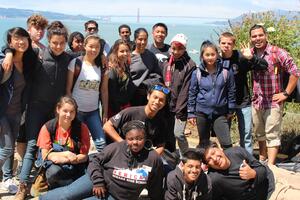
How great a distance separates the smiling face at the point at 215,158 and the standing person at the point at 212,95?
0.85 meters

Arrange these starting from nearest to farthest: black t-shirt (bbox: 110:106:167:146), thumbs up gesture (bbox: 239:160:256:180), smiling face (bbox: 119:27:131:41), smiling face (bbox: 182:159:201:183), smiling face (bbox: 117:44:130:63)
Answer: smiling face (bbox: 182:159:201:183) → thumbs up gesture (bbox: 239:160:256:180) → black t-shirt (bbox: 110:106:167:146) → smiling face (bbox: 117:44:130:63) → smiling face (bbox: 119:27:131:41)

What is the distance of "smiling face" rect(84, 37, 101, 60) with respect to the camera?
18.0 feet

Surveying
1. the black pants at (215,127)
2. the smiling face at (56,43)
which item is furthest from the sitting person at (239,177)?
the smiling face at (56,43)

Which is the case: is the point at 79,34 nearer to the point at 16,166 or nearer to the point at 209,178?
the point at 16,166

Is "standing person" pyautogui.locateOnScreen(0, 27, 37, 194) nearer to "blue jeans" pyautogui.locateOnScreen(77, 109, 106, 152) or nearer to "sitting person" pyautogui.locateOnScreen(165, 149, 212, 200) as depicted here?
"blue jeans" pyautogui.locateOnScreen(77, 109, 106, 152)

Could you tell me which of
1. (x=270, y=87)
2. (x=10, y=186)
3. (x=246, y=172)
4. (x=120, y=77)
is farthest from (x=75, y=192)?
(x=270, y=87)

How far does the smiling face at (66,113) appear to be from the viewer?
4.95 metres

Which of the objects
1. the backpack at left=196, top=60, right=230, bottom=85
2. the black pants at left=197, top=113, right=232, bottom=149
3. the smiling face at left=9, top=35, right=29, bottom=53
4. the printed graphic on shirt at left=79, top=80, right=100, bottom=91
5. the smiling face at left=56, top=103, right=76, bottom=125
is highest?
the smiling face at left=9, top=35, right=29, bottom=53

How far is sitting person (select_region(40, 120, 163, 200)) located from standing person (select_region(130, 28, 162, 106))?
1.20m

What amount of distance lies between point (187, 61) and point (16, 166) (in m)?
2.70

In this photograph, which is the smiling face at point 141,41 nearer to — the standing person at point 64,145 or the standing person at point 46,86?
the standing person at point 46,86

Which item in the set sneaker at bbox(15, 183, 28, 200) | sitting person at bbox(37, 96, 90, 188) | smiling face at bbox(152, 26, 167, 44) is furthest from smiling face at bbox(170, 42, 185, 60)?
sneaker at bbox(15, 183, 28, 200)

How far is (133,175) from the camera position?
464 centimetres

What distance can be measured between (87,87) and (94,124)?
1.52 ft
